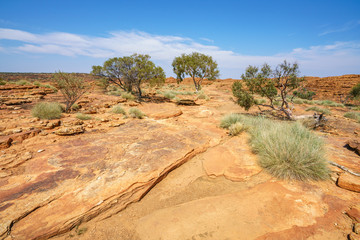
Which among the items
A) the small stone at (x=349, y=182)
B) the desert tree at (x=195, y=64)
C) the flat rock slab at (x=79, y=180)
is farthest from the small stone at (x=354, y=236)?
the desert tree at (x=195, y=64)

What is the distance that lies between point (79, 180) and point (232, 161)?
2.97 m

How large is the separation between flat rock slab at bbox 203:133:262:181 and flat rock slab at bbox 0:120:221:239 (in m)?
0.44

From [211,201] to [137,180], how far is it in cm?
126

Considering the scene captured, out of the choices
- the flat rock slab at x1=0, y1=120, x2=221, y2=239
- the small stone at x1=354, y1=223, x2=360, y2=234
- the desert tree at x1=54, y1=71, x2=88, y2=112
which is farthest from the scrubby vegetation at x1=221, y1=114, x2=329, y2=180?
the desert tree at x1=54, y1=71, x2=88, y2=112

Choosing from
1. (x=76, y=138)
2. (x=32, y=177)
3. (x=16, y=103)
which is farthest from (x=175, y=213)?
(x=16, y=103)

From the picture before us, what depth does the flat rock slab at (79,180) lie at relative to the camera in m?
1.87

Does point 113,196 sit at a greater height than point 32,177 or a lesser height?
lesser

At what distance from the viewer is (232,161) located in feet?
11.4

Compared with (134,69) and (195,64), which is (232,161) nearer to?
(134,69)

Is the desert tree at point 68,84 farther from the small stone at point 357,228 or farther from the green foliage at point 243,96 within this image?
the small stone at point 357,228

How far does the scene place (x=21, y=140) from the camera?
Result: 152 inches

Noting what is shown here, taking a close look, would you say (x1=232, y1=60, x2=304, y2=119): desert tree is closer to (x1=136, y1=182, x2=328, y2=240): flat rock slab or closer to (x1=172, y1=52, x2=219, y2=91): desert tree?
(x1=136, y1=182, x2=328, y2=240): flat rock slab

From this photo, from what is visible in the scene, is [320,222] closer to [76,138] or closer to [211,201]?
[211,201]

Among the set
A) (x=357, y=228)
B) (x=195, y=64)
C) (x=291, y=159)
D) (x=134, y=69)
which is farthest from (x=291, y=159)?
(x=195, y=64)
